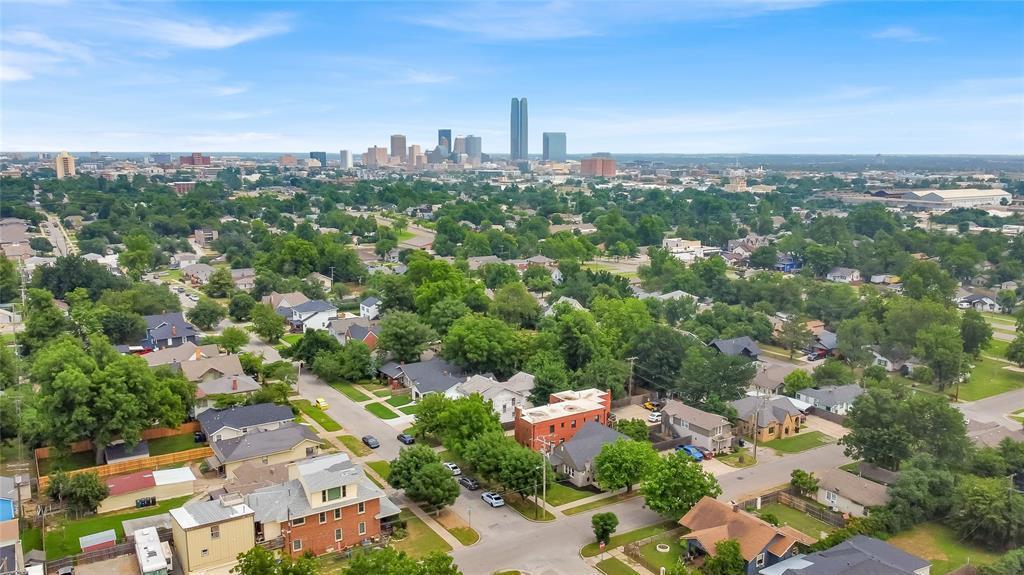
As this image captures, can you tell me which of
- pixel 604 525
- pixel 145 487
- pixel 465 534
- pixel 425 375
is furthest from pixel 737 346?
pixel 145 487

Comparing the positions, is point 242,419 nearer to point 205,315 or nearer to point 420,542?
point 420,542

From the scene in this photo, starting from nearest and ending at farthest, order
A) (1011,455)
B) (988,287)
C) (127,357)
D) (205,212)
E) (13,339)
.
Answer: (1011,455) < (127,357) < (13,339) < (988,287) < (205,212)

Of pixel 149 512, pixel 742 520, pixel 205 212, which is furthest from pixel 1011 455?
pixel 205 212

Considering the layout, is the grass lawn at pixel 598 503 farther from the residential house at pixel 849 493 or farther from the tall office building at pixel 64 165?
the tall office building at pixel 64 165

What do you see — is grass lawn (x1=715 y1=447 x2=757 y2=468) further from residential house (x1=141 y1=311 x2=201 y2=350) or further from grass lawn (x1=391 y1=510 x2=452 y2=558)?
residential house (x1=141 y1=311 x2=201 y2=350)

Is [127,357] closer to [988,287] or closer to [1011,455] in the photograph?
[1011,455]

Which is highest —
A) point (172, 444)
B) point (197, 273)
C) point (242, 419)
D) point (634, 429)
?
point (197, 273)

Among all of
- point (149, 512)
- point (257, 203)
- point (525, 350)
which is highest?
point (257, 203)
